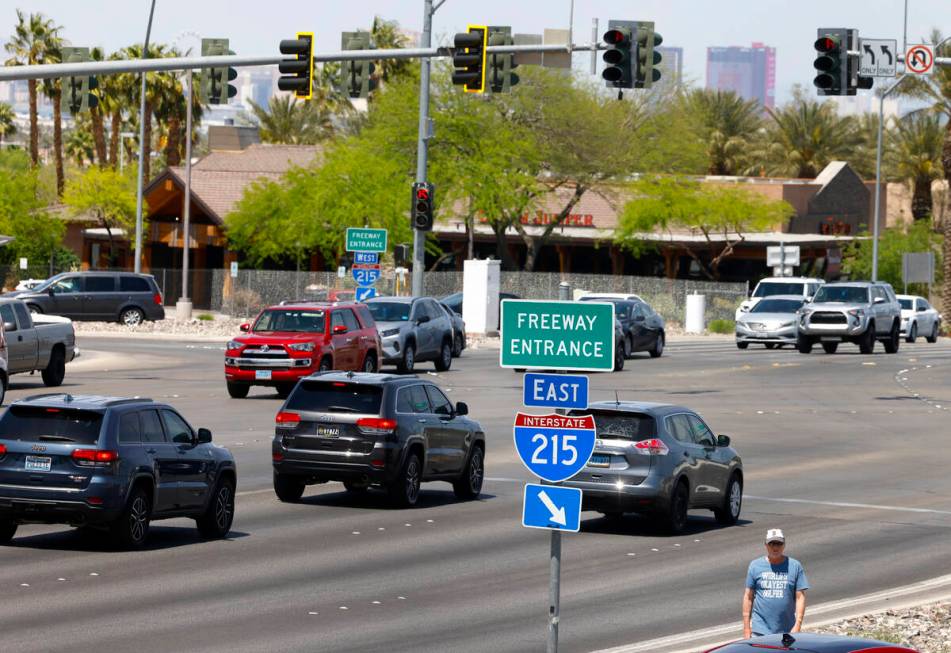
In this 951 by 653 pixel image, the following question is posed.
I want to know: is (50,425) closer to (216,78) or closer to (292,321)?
(216,78)

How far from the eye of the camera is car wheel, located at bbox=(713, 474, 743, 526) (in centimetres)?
2059

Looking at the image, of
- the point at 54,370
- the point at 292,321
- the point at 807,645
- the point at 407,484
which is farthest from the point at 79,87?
the point at 807,645

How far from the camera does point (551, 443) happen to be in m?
11.0

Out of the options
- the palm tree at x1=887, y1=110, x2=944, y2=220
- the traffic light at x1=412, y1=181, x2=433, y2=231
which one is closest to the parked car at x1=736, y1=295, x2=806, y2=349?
the traffic light at x1=412, y1=181, x2=433, y2=231

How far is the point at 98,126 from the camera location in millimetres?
98750

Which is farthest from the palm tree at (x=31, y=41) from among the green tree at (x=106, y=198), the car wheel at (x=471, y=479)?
the car wheel at (x=471, y=479)

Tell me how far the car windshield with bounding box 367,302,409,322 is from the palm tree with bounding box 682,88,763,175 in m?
63.3

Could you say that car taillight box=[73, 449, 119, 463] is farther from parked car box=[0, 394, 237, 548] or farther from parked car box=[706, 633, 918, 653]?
parked car box=[706, 633, 918, 653]

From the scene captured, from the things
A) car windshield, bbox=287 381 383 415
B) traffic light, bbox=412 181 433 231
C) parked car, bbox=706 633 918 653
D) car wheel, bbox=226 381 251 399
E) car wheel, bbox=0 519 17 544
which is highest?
traffic light, bbox=412 181 433 231

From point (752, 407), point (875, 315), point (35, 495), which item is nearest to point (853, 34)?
point (752, 407)

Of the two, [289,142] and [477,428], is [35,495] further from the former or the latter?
[289,142]

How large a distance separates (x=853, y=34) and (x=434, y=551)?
45.6 feet

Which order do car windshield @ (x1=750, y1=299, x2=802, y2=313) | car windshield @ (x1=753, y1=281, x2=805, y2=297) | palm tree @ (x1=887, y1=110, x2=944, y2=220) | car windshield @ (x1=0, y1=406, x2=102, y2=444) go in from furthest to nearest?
palm tree @ (x1=887, y1=110, x2=944, y2=220) < car windshield @ (x1=753, y1=281, x2=805, y2=297) < car windshield @ (x1=750, y1=299, x2=802, y2=313) < car windshield @ (x1=0, y1=406, x2=102, y2=444)

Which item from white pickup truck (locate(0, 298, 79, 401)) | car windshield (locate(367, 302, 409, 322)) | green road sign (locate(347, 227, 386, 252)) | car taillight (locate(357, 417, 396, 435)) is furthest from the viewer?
green road sign (locate(347, 227, 386, 252))
